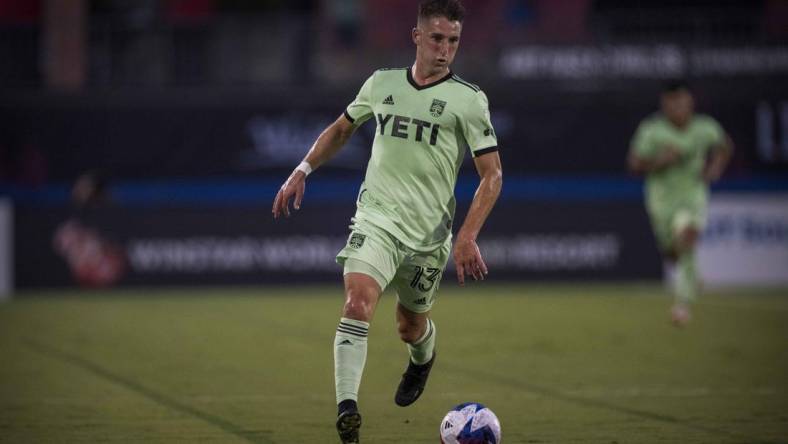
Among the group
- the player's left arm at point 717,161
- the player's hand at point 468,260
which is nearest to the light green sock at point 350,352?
the player's hand at point 468,260

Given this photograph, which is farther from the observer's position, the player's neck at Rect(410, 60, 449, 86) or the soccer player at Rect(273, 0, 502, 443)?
the player's neck at Rect(410, 60, 449, 86)

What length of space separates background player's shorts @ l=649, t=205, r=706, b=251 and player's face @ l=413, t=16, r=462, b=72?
779cm

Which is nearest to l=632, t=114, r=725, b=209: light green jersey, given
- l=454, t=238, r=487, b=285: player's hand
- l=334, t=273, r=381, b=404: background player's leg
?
l=454, t=238, r=487, b=285: player's hand

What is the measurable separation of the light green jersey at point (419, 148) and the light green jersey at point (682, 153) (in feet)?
25.2

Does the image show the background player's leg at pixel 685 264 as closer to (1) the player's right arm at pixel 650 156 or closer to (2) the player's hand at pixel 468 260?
(1) the player's right arm at pixel 650 156

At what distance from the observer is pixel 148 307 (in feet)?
61.0

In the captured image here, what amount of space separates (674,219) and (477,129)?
25.8ft

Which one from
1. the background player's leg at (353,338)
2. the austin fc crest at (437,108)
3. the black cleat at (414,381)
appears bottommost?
the black cleat at (414,381)

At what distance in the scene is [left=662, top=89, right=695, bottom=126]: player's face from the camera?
14.5 meters

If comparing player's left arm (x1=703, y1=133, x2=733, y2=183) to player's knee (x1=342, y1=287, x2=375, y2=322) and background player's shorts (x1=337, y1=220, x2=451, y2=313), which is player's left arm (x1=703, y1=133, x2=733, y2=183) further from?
player's knee (x1=342, y1=287, x2=375, y2=322)

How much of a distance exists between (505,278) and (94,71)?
7901 mm

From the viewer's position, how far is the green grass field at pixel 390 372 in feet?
26.7

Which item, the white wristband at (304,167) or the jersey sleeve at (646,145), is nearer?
the white wristband at (304,167)

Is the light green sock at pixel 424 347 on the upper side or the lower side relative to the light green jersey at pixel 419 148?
lower
